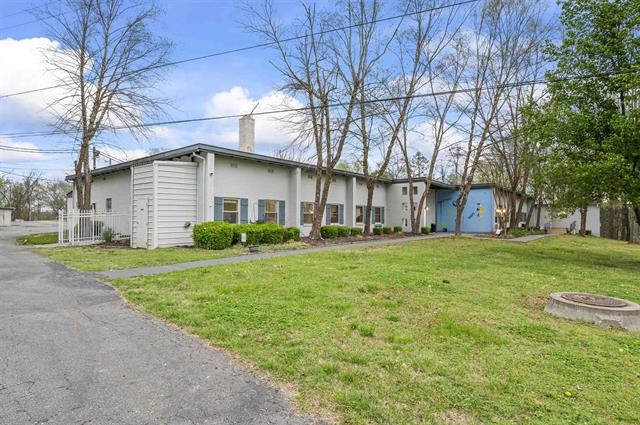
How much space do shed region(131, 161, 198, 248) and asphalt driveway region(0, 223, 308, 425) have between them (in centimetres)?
823

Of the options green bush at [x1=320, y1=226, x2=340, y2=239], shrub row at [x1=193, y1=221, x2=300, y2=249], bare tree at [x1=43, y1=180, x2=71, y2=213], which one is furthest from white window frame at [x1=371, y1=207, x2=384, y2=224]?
bare tree at [x1=43, y1=180, x2=71, y2=213]

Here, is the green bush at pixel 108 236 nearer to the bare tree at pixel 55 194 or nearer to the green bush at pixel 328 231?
the green bush at pixel 328 231

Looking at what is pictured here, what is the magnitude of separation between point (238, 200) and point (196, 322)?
11.7 metres

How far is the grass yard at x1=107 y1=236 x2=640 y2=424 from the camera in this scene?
2.81m

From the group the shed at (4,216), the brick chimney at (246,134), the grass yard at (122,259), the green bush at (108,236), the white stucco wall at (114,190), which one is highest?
the brick chimney at (246,134)

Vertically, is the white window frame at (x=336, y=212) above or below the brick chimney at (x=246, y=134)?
below

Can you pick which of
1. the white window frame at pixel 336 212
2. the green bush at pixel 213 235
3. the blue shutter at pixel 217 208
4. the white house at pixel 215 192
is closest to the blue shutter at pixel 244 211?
the white house at pixel 215 192

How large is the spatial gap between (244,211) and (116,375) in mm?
13067

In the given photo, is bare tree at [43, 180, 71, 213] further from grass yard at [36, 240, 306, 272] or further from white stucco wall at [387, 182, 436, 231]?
grass yard at [36, 240, 306, 272]

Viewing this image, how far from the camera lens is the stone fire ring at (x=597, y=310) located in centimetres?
498

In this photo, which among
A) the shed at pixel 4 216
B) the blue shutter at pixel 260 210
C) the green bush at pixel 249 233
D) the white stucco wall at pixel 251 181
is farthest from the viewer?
the shed at pixel 4 216

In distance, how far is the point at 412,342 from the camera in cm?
406

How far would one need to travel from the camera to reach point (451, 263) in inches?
392

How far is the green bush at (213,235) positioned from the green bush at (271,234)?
1.56 metres
